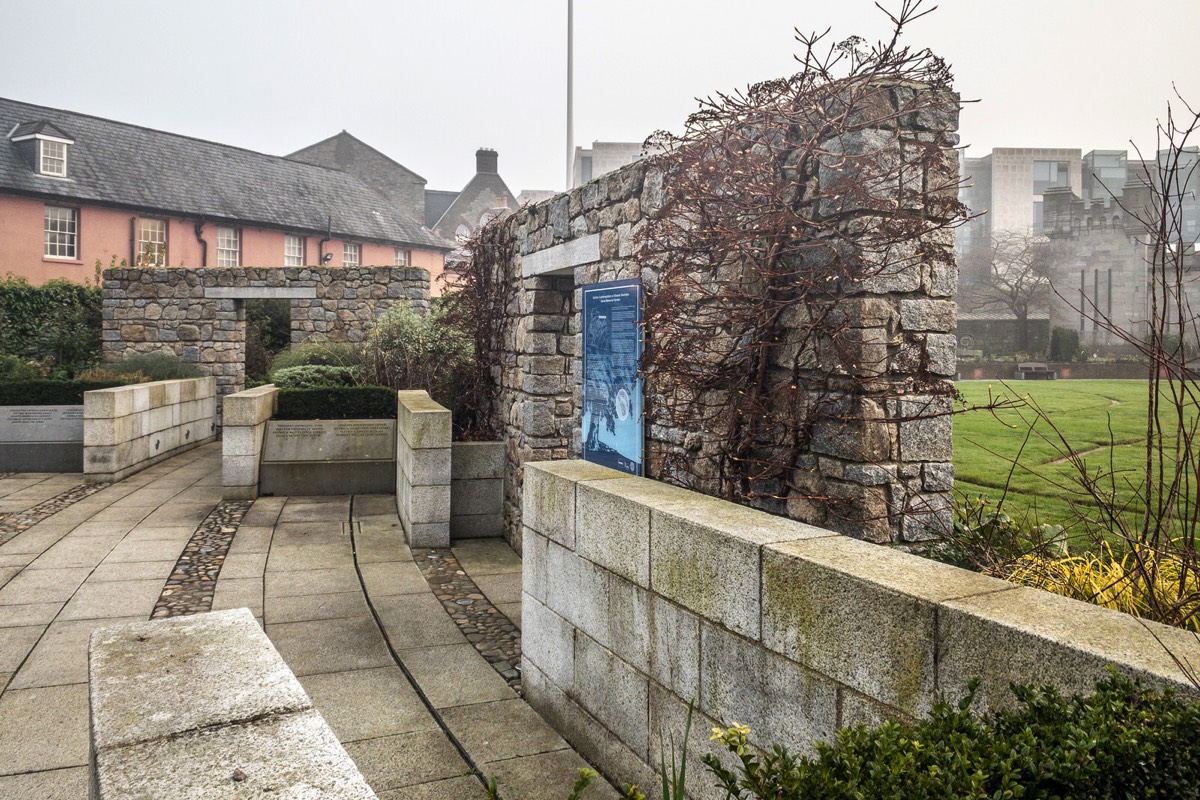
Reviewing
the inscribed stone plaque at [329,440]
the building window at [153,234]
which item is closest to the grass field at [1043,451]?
the inscribed stone plaque at [329,440]

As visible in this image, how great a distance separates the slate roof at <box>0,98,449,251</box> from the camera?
2291 cm

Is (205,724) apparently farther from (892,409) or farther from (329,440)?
(329,440)

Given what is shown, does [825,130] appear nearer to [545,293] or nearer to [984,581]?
[984,581]

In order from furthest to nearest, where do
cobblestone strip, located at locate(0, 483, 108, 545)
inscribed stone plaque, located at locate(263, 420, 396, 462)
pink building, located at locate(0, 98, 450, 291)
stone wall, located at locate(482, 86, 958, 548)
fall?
1. pink building, located at locate(0, 98, 450, 291)
2. inscribed stone plaque, located at locate(263, 420, 396, 462)
3. cobblestone strip, located at locate(0, 483, 108, 545)
4. stone wall, located at locate(482, 86, 958, 548)

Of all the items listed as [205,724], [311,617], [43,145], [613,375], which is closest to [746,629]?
[205,724]

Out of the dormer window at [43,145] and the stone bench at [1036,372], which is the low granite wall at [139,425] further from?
the stone bench at [1036,372]

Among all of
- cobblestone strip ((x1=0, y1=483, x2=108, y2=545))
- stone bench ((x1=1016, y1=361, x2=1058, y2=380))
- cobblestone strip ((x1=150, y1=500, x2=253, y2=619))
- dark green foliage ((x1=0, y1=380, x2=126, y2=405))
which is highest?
stone bench ((x1=1016, y1=361, x2=1058, y2=380))

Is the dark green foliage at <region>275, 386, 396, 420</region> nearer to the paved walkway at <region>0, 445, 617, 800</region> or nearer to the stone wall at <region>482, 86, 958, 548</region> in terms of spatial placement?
the paved walkway at <region>0, 445, 617, 800</region>

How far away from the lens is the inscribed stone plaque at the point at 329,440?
9742mm

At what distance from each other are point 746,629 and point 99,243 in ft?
83.6

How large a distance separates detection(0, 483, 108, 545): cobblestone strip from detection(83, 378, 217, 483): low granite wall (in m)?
0.38

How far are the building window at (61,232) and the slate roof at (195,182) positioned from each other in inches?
25.7

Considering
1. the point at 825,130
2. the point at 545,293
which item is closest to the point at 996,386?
the point at 545,293

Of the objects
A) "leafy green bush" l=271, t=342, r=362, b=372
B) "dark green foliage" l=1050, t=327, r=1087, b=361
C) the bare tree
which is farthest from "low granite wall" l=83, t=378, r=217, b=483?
the bare tree
